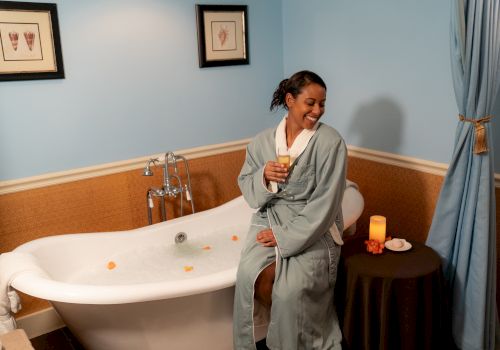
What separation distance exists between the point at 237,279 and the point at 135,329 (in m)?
0.46

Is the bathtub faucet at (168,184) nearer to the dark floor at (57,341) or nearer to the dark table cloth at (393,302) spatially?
the dark floor at (57,341)

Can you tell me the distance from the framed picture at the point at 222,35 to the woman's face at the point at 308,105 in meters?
1.02

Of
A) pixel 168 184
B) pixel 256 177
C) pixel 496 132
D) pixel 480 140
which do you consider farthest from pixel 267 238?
pixel 496 132

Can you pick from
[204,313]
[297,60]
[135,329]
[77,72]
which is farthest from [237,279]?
[297,60]

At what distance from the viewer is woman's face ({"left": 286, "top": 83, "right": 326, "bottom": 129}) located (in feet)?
6.56

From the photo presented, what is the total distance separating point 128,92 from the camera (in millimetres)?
2678

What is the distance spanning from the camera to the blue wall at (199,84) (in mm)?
2379

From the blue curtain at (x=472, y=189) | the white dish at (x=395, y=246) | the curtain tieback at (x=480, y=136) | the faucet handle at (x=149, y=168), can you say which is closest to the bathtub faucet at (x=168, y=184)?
the faucet handle at (x=149, y=168)

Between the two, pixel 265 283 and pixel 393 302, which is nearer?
pixel 393 302

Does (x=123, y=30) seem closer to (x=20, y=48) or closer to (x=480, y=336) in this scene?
(x=20, y=48)

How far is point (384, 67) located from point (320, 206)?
3.36 feet

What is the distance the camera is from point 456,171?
2000mm

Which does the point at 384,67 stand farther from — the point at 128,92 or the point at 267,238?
the point at 128,92

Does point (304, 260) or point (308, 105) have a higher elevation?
point (308, 105)
